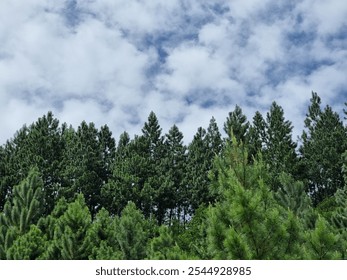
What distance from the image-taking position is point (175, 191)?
49875 mm

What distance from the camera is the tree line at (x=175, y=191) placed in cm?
832

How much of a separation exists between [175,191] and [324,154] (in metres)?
18.8

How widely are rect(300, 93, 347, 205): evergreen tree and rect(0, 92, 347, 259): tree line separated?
132mm

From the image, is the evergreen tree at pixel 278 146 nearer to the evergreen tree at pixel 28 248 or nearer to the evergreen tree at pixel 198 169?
the evergreen tree at pixel 198 169

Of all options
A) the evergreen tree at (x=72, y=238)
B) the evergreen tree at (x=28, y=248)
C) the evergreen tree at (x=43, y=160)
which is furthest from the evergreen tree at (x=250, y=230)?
the evergreen tree at (x=43, y=160)

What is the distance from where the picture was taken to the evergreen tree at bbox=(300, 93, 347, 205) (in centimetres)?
5234

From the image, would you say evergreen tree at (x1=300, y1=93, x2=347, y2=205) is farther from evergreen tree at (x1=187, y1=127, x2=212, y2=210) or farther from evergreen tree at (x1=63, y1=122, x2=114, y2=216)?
evergreen tree at (x1=63, y1=122, x2=114, y2=216)

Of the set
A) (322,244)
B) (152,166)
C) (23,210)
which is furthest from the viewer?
(152,166)

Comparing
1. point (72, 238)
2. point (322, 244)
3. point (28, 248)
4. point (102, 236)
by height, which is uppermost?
point (102, 236)

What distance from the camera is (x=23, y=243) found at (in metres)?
18.9

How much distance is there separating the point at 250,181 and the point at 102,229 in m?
12.4

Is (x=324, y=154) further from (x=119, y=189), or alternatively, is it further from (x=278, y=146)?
(x=119, y=189)

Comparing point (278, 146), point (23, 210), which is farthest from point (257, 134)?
point (23, 210)
